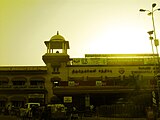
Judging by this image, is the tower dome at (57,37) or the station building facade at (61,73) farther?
the tower dome at (57,37)

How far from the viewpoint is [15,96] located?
156 ft

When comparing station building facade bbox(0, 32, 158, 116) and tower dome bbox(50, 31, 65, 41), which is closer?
station building facade bbox(0, 32, 158, 116)

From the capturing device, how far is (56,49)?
170ft

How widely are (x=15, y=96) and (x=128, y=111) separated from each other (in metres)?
25.4

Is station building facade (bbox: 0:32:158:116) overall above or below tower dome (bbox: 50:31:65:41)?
below

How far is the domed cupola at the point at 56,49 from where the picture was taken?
48344 millimetres

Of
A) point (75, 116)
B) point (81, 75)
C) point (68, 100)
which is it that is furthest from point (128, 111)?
point (81, 75)

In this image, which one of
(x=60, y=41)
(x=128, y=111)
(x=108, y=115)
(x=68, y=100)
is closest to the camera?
(x=128, y=111)

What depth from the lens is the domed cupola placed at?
159 feet

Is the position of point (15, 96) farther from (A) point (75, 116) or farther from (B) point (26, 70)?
(A) point (75, 116)

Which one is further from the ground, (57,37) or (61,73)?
(57,37)

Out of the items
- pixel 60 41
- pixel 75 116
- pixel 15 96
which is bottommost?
pixel 75 116

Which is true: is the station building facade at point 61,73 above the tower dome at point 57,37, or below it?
below

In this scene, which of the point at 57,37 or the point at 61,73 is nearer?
the point at 61,73
